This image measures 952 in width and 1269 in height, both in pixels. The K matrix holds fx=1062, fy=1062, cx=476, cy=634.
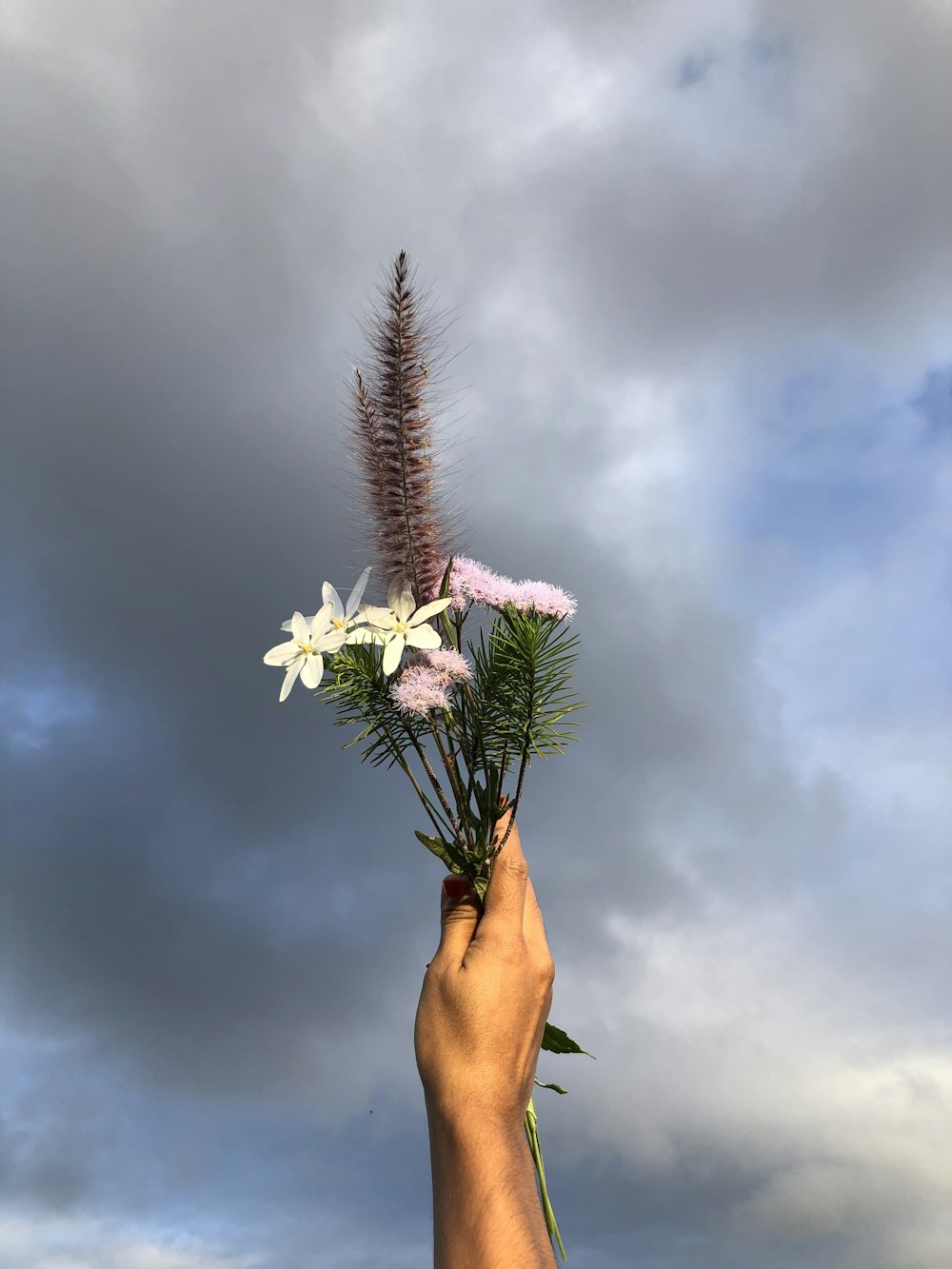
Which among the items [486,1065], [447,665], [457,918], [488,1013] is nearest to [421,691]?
[447,665]

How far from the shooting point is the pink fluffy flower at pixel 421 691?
3648mm

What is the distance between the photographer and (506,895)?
11.5 ft

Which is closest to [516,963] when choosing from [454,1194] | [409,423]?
[454,1194]

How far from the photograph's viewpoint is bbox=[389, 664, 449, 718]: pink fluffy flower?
12.0 ft

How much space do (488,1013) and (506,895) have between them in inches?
16.0

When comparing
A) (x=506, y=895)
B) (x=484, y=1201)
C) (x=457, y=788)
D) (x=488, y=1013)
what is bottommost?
(x=484, y=1201)

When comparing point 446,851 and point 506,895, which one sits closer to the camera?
point 506,895

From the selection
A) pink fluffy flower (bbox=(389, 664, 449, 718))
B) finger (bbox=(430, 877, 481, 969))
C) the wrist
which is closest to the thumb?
finger (bbox=(430, 877, 481, 969))

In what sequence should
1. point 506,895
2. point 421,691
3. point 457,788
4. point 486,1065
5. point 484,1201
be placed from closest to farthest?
point 484,1201 < point 486,1065 < point 506,895 < point 421,691 < point 457,788

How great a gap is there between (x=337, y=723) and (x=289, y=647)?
343mm

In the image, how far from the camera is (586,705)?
13.0 ft

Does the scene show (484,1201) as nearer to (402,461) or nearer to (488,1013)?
(488,1013)

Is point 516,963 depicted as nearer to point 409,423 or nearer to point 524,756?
point 524,756

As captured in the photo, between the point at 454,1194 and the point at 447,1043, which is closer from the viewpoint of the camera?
the point at 454,1194
